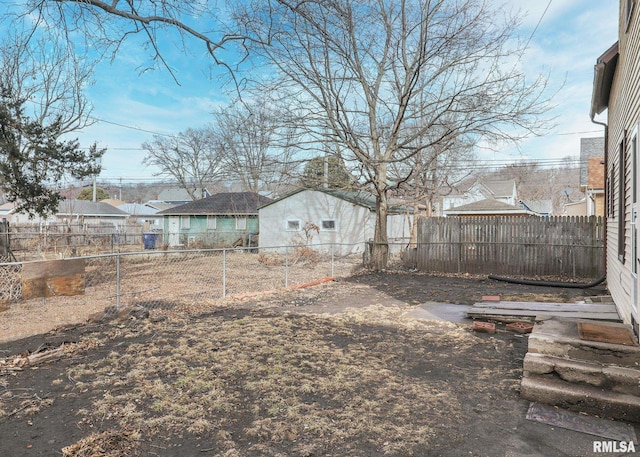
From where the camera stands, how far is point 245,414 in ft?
10.3

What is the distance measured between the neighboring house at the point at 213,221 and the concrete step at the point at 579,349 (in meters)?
21.1

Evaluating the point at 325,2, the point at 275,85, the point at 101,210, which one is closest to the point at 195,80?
the point at 275,85

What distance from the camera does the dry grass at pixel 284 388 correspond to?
2.81 meters

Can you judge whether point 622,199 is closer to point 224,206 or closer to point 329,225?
point 329,225

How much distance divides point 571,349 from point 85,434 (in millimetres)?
4232

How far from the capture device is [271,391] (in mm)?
3582

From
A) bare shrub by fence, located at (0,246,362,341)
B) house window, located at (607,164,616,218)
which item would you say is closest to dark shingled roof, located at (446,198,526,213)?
bare shrub by fence, located at (0,246,362,341)

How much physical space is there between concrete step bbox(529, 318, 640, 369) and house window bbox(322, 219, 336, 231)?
634 inches

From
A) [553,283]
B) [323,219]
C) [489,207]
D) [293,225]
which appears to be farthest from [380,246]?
[489,207]

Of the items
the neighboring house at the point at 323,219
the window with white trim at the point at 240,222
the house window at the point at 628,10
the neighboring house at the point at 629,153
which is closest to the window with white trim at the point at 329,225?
the neighboring house at the point at 323,219

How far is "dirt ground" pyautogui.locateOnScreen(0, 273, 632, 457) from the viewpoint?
2.71m

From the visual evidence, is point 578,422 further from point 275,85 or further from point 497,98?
point 275,85

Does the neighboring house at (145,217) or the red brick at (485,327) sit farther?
the neighboring house at (145,217)

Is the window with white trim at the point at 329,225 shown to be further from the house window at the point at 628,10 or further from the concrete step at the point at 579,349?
the concrete step at the point at 579,349
